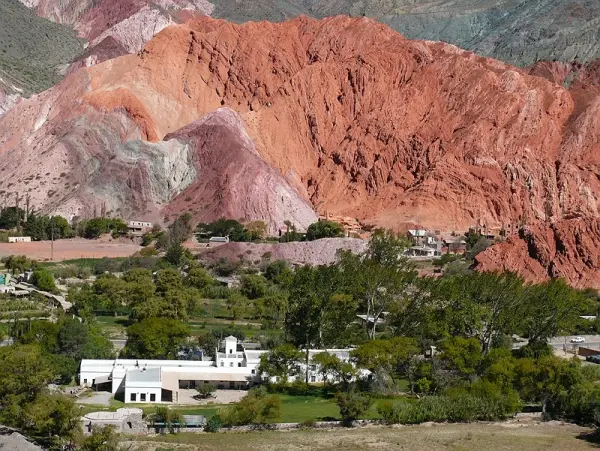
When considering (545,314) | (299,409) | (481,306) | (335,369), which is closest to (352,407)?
(299,409)

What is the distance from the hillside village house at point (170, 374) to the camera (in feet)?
176

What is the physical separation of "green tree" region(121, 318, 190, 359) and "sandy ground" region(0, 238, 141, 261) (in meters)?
40.8

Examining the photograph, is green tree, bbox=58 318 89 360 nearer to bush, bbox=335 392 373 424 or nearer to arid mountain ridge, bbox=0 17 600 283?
bush, bbox=335 392 373 424

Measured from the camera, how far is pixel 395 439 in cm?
4725

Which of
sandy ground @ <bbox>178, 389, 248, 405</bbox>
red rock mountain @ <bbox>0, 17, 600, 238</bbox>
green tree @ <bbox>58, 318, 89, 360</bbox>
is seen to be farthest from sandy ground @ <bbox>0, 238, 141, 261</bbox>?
sandy ground @ <bbox>178, 389, 248, 405</bbox>

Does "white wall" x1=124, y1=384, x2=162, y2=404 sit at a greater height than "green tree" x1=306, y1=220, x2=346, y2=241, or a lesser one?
lesser

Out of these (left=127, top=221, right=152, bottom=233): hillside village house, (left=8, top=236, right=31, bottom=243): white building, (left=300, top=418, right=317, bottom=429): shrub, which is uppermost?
(left=127, top=221, right=152, bottom=233): hillside village house

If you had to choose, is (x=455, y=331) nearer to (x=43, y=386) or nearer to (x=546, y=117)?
(x=43, y=386)

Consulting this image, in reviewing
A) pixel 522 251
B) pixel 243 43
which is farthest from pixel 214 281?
pixel 243 43

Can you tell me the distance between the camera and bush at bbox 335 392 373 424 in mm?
49719

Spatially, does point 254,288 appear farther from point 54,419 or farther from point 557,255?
point 54,419

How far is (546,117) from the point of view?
137000mm

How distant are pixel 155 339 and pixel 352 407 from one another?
15425 millimetres

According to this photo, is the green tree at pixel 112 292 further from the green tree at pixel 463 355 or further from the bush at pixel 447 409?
the bush at pixel 447 409
